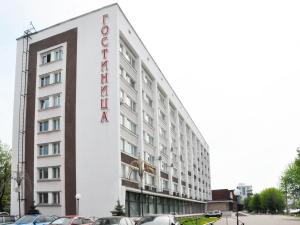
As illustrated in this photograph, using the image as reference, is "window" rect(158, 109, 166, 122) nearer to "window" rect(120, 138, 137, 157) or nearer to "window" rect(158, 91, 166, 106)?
"window" rect(158, 91, 166, 106)

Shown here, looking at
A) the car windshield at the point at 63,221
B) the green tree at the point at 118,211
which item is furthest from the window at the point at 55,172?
the car windshield at the point at 63,221

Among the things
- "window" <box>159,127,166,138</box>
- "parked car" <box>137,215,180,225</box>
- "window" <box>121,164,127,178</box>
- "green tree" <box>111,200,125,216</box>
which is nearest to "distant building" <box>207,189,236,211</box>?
"window" <box>159,127,166,138</box>

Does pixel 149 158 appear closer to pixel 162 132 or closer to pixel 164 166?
pixel 164 166

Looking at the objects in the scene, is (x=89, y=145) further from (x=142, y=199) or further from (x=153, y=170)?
(x=153, y=170)

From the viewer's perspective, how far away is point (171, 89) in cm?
6738

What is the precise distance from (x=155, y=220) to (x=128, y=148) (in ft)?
76.3

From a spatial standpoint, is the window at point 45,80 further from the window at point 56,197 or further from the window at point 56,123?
the window at point 56,197

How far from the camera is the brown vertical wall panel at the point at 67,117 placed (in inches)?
1549

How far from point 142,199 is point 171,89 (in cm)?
2746

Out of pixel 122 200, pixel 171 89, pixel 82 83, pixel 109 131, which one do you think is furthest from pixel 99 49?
pixel 171 89

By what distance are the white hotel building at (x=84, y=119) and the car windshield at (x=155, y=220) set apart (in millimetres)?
17346

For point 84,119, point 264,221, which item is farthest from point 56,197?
point 264,221

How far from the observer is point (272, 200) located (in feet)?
374

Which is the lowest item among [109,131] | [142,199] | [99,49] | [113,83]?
[142,199]
